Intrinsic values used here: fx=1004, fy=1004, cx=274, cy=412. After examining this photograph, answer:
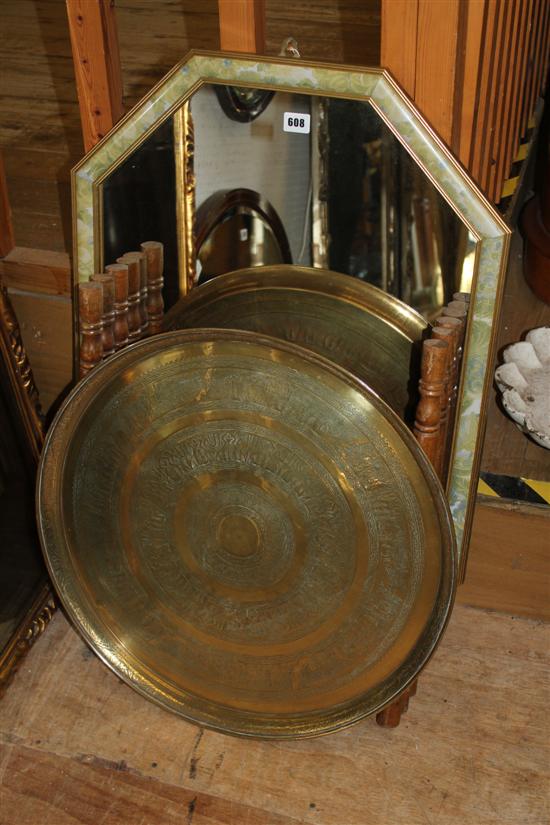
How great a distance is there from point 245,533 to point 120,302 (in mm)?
459

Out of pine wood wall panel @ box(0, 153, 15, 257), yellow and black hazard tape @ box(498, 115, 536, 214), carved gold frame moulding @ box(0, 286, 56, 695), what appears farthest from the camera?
yellow and black hazard tape @ box(498, 115, 536, 214)

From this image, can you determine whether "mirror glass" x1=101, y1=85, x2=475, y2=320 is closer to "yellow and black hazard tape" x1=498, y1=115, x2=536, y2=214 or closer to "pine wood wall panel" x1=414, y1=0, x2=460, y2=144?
"pine wood wall panel" x1=414, y1=0, x2=460, y2=144

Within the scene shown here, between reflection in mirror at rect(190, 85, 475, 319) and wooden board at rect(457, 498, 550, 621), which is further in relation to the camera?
wooden board at rect(457, 498, 550, 621)

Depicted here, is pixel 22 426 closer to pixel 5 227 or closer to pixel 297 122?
pixel 5 227

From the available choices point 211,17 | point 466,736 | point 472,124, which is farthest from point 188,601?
point 211,17

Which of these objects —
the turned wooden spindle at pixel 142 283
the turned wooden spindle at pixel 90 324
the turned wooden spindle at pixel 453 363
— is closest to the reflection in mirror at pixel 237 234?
the turned wooden spindle at pixel 142 283

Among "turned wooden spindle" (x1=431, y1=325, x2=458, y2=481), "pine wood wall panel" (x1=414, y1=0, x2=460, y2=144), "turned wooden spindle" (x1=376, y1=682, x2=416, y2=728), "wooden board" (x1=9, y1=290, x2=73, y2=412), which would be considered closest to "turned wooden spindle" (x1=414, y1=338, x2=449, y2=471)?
"turned wooden spindle" (x1=431, y1=325, x2=458, y2=481)

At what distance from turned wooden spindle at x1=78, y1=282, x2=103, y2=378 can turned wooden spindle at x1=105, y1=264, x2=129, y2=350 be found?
48mm

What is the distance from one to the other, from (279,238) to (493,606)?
0.90 meters

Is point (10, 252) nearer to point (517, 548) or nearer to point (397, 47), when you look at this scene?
point (397, 47)

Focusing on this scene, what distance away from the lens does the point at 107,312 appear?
174 centimetres

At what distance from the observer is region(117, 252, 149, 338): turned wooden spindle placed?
1.79m

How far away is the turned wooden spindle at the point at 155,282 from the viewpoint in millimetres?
1820

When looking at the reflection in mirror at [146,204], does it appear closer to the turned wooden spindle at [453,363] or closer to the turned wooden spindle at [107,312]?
the turned wooden spindle at [107,312]
